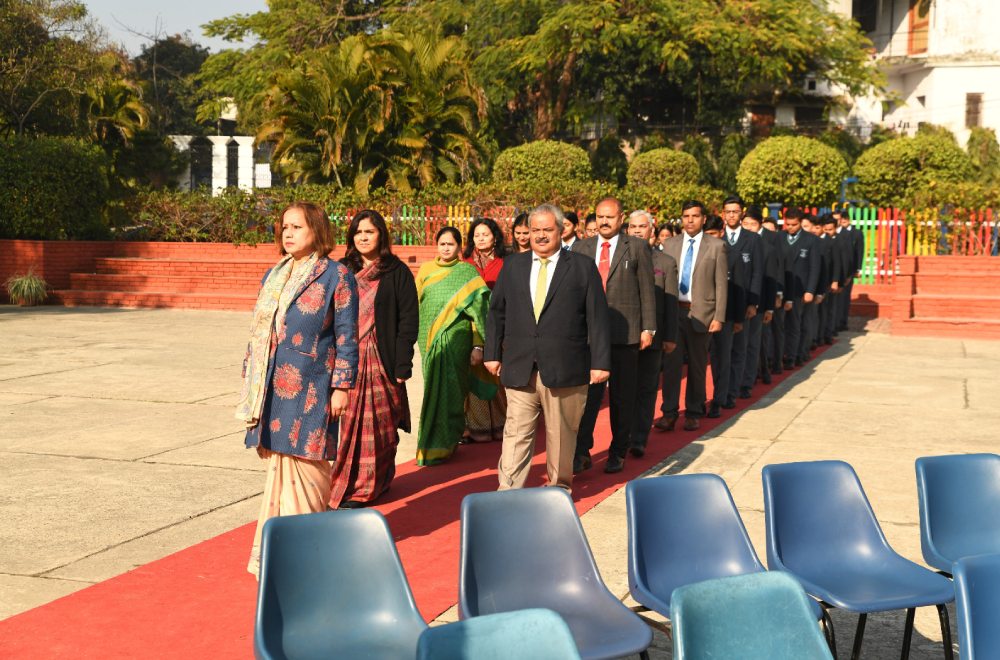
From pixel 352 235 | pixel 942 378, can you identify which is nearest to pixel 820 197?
pixel 942 378

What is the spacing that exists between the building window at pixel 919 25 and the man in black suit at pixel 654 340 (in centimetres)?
3422

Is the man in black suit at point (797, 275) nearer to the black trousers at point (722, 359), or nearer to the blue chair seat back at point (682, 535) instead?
the black trousers at point (722, 359)

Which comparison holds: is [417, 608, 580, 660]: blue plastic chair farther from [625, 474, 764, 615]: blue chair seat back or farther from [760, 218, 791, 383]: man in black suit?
[760, 218, 791, 383]: man in black suit

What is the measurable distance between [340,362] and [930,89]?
37.2 m

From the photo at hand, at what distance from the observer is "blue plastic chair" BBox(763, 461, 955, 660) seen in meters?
4.30

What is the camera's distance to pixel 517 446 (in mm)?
6574

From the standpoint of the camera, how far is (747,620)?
3088mm

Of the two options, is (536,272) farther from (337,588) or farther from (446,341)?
(337,588)

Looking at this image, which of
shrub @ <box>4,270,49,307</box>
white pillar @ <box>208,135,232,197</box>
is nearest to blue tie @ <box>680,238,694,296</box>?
shrub @ <box>4,270,49,307</box>

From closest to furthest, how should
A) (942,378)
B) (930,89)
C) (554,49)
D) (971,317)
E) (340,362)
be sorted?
1. (340,362)
2. (942,378)
3. (971,317)
4. (554,49)
5. (930,89)

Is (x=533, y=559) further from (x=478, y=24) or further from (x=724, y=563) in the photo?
(x=478, y=24)

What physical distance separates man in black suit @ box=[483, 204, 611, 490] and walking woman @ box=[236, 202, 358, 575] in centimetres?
142

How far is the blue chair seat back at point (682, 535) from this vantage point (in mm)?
4199

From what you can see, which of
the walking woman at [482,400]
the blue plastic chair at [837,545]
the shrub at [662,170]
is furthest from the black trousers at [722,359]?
the shrub at [662,170]
